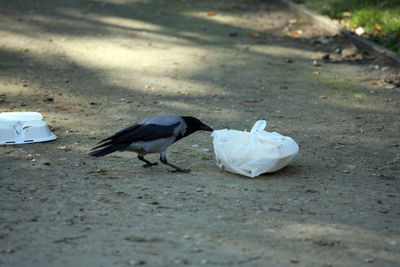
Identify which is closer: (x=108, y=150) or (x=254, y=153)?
(x=108, y=150)

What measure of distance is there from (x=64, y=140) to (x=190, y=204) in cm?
240

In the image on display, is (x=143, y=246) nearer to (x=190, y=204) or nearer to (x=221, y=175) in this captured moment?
(x=190, y=204)

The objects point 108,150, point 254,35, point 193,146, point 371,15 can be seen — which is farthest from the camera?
point 254,35

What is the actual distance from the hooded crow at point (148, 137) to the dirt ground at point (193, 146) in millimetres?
257

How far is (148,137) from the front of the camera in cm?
504

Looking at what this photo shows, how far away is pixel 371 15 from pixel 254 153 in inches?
280

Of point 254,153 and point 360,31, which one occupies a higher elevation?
point 360,31

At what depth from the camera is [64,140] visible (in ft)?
20.1

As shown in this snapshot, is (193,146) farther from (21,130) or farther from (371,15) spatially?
(371,15)

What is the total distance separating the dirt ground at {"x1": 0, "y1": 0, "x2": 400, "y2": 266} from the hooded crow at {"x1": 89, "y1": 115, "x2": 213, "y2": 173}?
0.26 metres

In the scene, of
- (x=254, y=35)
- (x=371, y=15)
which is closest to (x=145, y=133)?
(x=254, y=35)

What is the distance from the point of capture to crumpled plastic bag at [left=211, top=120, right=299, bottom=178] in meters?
5.02

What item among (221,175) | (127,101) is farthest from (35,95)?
(221,175)

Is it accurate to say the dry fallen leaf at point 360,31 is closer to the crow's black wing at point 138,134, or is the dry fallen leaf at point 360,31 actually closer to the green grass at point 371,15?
the green grass at point 371,15
